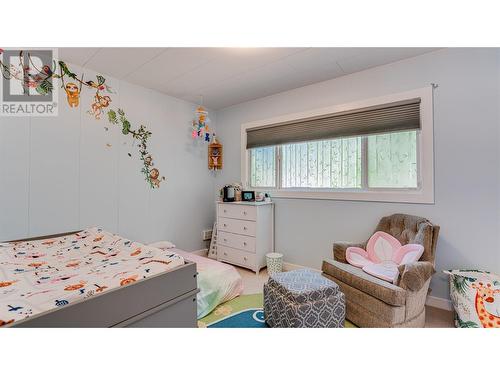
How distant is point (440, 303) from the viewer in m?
2.12

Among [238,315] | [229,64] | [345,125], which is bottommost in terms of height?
[238,315]

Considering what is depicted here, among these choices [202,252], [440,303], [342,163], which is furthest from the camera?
[202,252]

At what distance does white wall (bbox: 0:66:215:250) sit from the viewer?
6.92 feet

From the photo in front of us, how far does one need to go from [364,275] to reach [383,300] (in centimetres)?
22

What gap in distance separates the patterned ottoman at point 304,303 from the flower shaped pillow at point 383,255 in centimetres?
45

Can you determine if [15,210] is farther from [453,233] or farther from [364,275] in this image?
[453,233]

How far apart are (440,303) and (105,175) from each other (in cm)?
375

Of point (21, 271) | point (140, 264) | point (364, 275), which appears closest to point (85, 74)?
point (21, 271)

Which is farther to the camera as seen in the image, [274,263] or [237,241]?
[237,241]

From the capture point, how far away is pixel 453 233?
207 cm

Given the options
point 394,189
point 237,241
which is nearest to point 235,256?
point 237,241

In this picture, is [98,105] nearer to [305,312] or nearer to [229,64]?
[229,64]

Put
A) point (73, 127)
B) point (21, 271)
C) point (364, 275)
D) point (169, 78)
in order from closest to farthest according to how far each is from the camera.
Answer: point (21, 271), point (364, 275), point (73, 127), point (169, 78)

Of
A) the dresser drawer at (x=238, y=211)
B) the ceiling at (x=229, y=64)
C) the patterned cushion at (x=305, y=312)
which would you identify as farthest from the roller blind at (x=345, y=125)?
the patterned cushion at (x=305, y=312)
